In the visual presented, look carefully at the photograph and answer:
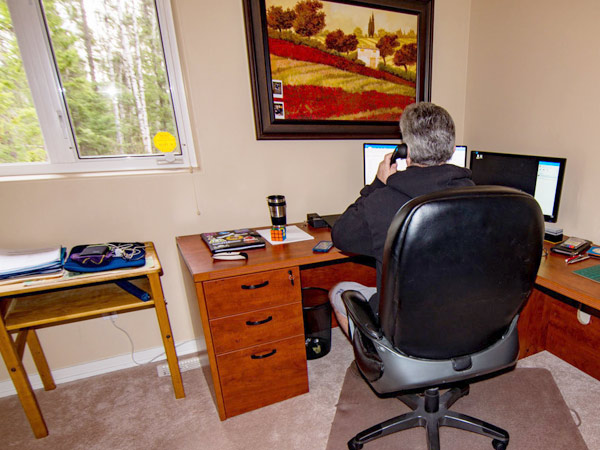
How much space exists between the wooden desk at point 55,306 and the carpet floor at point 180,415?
0.11m

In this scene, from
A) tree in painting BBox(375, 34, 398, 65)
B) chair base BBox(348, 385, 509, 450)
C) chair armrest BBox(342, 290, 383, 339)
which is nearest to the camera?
chair armrest BBox(342, 290, 383, 339)

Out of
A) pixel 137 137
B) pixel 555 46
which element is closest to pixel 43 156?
pixel 137 137

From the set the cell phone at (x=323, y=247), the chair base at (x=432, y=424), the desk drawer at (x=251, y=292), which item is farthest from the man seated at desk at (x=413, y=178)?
the chair base at (x=432, y=424)

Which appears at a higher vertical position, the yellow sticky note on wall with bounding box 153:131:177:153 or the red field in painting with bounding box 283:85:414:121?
the red field in painting with bounding box 283:85:414:121

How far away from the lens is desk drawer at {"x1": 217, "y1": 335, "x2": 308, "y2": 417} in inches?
54.2

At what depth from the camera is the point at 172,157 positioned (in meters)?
1.76

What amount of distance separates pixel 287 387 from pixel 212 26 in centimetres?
185

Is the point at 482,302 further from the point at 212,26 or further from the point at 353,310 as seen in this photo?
the point at 212,26

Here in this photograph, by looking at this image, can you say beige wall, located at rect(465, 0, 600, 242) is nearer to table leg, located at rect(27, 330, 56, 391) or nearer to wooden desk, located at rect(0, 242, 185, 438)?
wooden desk, located at rect(0, 242, 185, 438)

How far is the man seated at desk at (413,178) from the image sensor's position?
1.03 metres

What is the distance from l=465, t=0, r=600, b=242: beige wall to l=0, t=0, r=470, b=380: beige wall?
0.31m

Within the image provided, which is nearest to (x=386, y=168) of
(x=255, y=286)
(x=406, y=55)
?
(x=255, y=286)

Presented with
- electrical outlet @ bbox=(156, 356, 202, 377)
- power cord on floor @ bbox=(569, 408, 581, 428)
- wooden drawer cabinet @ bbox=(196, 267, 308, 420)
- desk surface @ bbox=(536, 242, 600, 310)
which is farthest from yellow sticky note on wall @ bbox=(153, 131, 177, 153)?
power cord on floor @ bbox=(569, 408, 581, 428)

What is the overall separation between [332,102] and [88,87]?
1.32m
